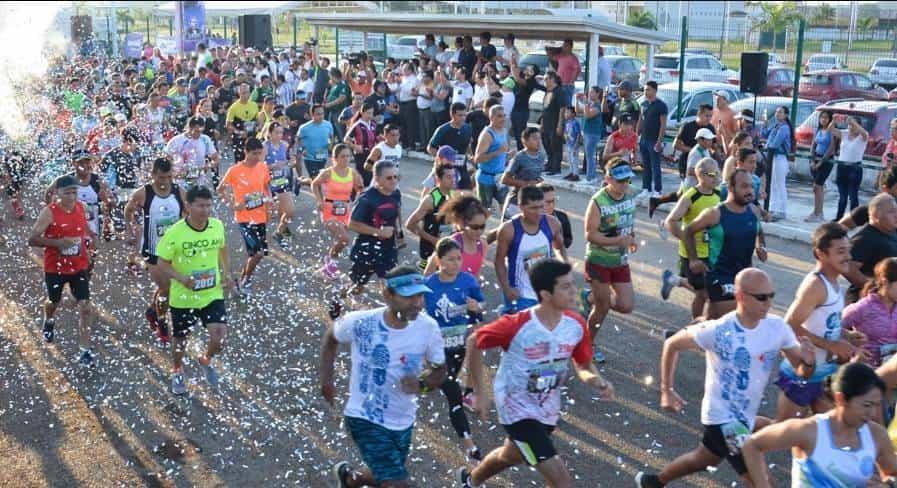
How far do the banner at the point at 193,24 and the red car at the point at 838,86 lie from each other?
1961cm

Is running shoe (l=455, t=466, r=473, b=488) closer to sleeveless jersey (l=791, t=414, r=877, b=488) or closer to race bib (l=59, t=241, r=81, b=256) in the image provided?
sleeveless jersey (l=791, t=414, r=877, b=488)

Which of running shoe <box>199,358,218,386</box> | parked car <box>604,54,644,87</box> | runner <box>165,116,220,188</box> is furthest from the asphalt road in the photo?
parked car <box>604,54,644,87</box>

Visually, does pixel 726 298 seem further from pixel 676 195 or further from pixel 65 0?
pixel 65 0

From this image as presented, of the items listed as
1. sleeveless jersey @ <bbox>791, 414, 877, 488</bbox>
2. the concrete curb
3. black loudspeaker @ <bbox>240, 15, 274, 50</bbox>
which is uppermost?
black loudspeaker @ <bbox>240, 15, 274, 50</bbox>

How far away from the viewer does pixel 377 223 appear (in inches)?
357

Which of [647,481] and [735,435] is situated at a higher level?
[735,435]

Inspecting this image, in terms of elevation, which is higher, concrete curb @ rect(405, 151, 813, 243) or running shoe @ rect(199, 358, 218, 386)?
concrete curb @ rect(405, 151, 813, 243)

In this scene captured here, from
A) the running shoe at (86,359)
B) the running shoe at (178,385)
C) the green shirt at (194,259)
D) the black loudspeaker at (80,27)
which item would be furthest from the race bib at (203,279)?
the black loudspeaker at (80,27)

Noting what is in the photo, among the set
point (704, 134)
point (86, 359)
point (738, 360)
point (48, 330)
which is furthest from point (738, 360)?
point (704, 134)

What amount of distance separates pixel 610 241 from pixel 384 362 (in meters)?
3.27

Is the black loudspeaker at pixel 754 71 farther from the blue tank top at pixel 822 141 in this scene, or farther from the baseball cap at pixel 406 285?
the baseball cap at pixel 406 285

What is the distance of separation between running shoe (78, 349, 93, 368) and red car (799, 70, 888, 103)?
54.1ft

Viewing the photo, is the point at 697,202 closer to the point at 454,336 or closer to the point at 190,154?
the point at 454,336

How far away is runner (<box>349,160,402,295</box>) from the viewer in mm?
9000
